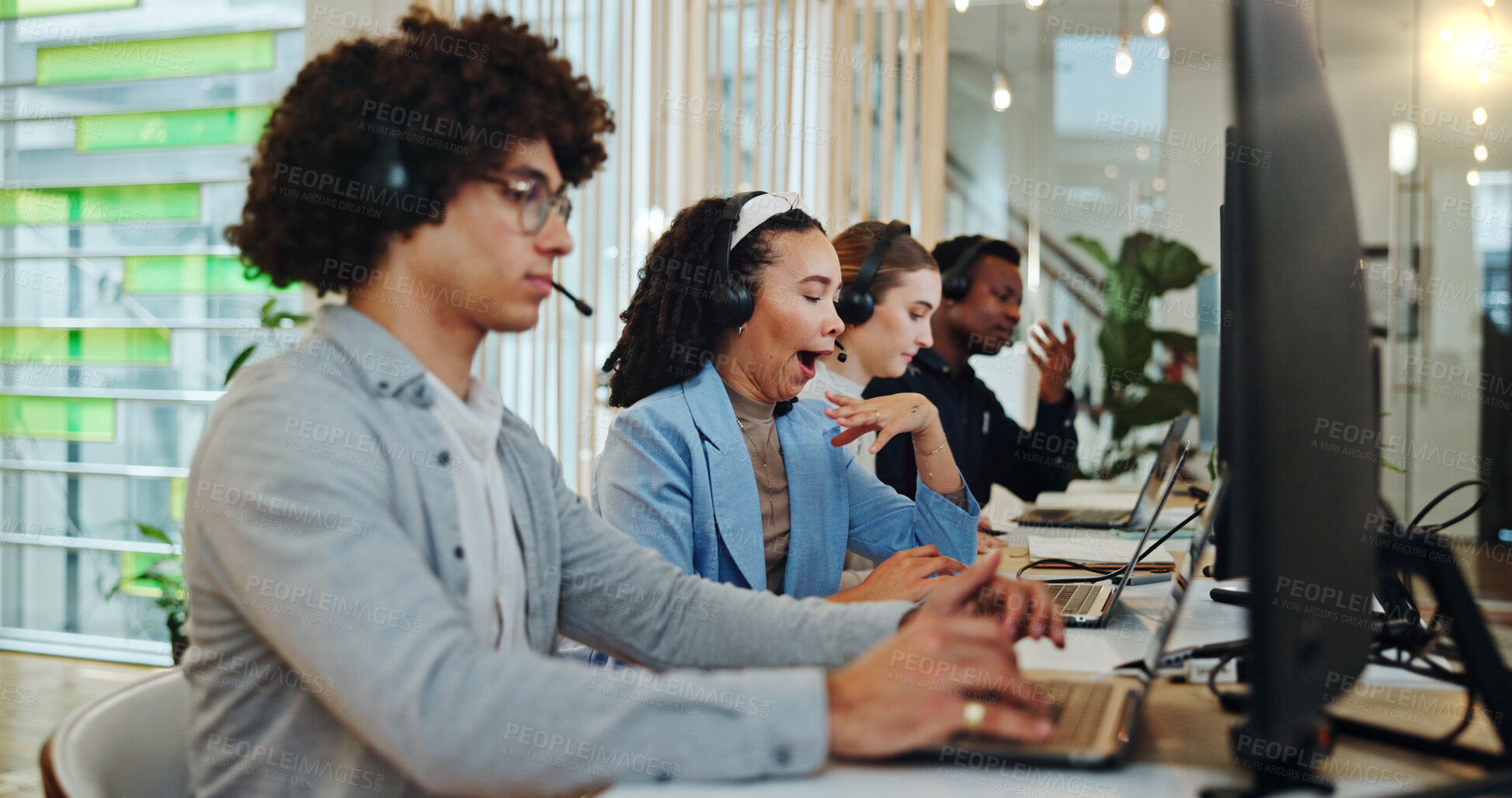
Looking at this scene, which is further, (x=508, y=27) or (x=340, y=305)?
(x=508, y=27)

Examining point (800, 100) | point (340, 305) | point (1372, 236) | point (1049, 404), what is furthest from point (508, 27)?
point (1372, 236)

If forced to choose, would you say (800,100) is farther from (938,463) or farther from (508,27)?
(508,27)

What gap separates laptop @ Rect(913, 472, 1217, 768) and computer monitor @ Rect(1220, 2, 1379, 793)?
0.35ft

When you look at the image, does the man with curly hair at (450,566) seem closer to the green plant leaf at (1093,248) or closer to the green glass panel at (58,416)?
the green glass panel at (58,416)

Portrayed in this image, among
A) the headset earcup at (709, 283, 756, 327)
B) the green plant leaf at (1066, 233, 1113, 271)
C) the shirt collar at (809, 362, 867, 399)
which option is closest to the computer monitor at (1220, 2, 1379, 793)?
the headset earcup at (709, 283, 756, 327)

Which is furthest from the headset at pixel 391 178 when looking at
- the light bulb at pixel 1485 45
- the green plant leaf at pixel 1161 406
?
the light bulb at pixel 1485 45

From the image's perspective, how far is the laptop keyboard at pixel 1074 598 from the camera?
4.50ft

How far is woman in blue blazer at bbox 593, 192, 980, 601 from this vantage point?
4.91 feet

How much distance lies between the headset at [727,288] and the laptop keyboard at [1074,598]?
0.62 m

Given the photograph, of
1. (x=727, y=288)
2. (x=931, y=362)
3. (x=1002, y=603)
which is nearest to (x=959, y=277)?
(x=931, y=362)

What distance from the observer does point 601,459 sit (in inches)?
58.6

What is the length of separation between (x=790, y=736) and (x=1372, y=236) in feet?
17.5

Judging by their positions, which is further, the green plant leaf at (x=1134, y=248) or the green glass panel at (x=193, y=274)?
the green plant leaf at (x=1134, y=248)

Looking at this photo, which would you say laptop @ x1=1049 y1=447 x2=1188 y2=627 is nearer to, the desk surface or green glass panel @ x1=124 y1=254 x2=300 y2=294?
the desk surface
